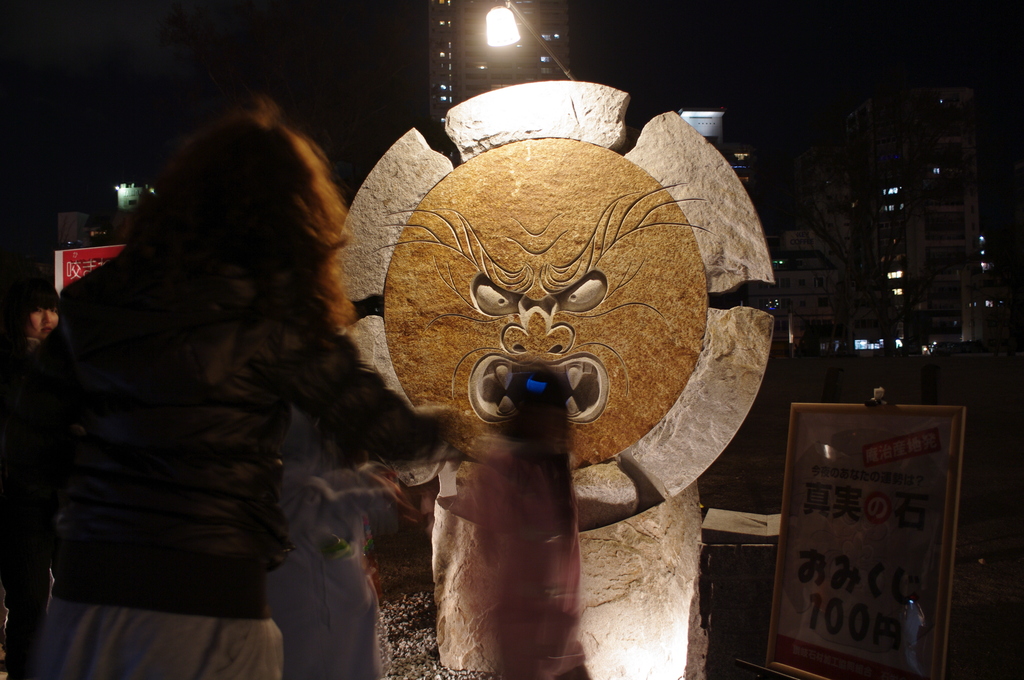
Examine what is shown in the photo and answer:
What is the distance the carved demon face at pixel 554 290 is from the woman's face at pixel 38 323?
4.12ft

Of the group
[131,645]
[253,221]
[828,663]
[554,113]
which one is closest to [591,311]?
[554,113]

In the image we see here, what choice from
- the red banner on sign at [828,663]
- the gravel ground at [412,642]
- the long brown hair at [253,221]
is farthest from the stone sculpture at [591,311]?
the long brown hair at [253,221]

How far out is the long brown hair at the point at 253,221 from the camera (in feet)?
3.09

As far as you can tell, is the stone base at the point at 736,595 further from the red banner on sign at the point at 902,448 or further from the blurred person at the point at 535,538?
the blurred person at the point at 535,538

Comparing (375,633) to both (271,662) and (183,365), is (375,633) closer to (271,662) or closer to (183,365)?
(271,662)

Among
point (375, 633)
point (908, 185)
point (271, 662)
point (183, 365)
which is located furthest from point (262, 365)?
point (908, 185)

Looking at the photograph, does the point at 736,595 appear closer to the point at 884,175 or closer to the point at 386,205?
the point at 386,205

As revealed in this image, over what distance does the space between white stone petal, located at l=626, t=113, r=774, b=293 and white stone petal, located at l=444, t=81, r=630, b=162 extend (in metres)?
0.19

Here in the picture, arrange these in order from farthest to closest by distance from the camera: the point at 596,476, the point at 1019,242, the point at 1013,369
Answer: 1. the point at 1019,242
2. the point at 1013,369
3. the point at 596,476

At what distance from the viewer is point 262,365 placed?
93 centimetres

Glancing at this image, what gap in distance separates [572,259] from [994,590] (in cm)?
316

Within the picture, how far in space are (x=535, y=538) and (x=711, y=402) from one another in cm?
95

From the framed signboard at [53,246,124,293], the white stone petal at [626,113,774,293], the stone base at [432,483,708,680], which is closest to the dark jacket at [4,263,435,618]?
the stone base at [432,483,708,680]

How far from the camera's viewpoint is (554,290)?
263 centimetres
